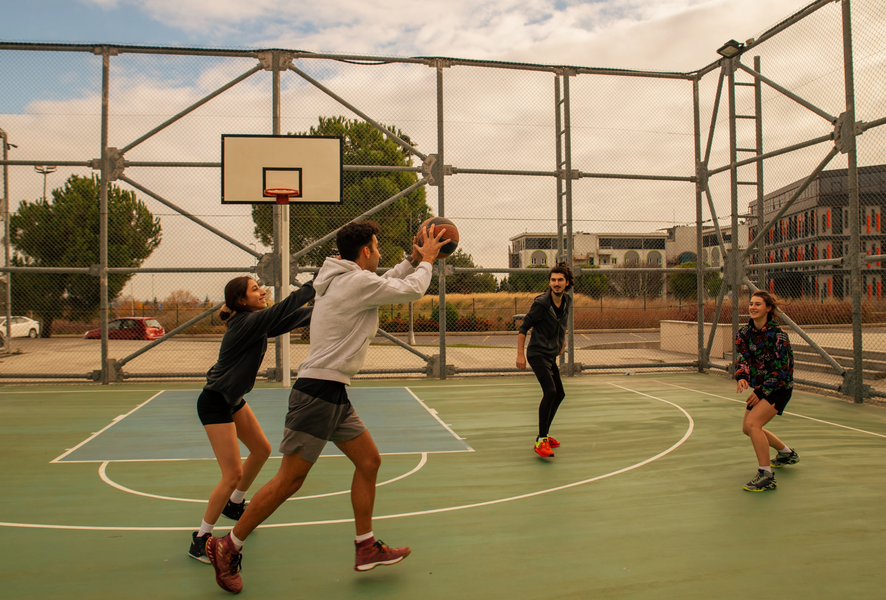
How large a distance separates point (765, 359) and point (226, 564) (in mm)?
4377

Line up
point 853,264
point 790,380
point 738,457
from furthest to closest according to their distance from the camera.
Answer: point 853,264 < point 738,457 < point 790,380

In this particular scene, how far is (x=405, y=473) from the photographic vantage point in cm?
525

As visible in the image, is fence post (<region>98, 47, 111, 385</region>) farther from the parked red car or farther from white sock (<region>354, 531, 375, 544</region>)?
white sock (<region>354, 531, 375, 544</region>)

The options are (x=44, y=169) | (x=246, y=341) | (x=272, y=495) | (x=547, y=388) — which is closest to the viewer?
(x=272, y=495)

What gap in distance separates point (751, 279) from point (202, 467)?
10.7m

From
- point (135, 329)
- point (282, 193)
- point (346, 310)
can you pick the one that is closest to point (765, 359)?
point (346, 310)

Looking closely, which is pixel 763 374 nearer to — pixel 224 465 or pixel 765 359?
pixel 765 359

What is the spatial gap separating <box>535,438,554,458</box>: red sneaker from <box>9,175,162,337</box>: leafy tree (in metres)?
7.71

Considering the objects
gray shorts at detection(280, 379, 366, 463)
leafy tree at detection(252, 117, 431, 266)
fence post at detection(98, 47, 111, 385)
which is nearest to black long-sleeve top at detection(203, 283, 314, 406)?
gray shorts at detection(280, 379, 366, 463)

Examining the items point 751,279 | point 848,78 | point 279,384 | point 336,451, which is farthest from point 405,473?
point 751,279

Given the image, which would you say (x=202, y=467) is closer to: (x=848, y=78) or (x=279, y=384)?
(x=279, y=384)

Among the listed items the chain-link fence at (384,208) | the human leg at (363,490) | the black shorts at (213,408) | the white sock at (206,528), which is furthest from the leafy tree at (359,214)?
the human leg at (363,490)

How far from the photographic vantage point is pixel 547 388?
5.82m

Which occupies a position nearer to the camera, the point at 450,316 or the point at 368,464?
the point at 368,464
